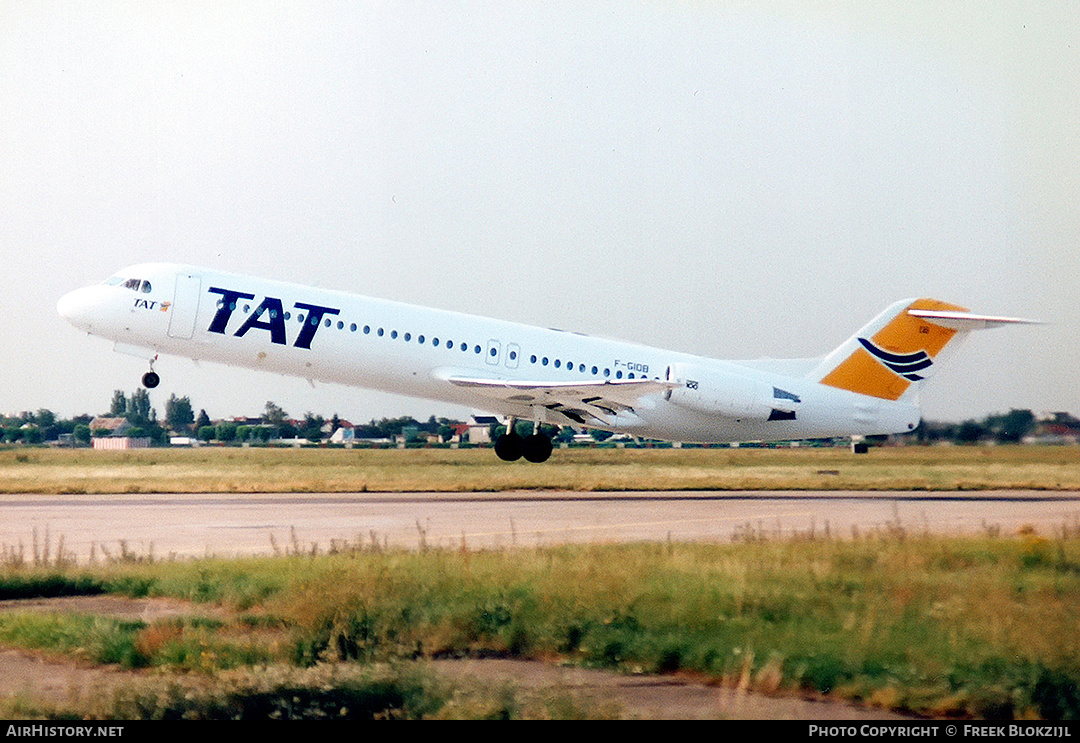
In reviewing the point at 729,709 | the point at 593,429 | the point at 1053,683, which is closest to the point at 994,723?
the point at 1053,683

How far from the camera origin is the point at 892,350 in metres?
29.9

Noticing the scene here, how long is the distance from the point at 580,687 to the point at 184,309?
20.3m

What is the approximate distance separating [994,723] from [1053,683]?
2.41 ft

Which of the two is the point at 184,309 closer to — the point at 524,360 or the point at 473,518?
the point at 524,360

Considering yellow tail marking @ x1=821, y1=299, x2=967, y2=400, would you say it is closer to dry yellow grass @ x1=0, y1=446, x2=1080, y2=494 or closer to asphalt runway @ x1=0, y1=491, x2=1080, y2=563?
dry yellow grass @ x1=0, y1=446, x2=1080, y2=494

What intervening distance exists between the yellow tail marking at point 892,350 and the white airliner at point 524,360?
0.03 metres

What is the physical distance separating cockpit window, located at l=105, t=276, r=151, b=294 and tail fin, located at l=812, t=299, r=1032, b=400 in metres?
16.1

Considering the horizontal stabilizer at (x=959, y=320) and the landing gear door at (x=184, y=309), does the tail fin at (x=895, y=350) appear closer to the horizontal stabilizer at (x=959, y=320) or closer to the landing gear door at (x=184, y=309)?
the horizontal stabilizer at (x=959, y=320)

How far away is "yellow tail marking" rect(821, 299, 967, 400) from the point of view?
97.2 feet

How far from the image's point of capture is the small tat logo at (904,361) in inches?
1174

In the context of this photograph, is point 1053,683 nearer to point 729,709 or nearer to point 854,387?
point 729,709

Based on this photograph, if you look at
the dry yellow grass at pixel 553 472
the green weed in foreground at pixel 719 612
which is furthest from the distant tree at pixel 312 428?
the green weed in foreground at pixel 719 612

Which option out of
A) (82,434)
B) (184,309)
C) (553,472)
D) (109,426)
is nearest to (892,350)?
(553,472)

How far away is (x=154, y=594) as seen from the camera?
12.5 metres
